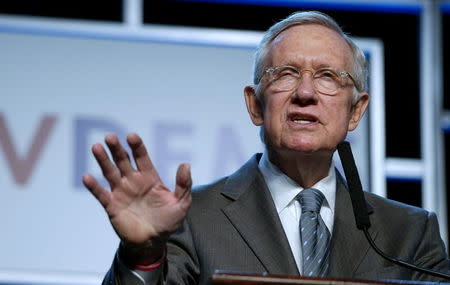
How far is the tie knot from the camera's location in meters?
2.06

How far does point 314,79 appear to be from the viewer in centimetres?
213

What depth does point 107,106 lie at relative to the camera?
11.1 feet

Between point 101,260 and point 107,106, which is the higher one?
point 107,106

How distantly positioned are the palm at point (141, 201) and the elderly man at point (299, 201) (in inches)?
3.9

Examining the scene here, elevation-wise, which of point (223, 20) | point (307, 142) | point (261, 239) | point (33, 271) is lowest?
point (33, 271)

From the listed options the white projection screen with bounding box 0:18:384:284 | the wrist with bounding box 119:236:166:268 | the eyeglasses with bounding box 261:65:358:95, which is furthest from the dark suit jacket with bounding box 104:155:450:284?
the white projection screen with bounding box 0:18:384:284

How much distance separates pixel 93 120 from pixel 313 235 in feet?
5.12

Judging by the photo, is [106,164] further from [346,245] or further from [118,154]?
[346,245]

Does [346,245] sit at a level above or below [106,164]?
below

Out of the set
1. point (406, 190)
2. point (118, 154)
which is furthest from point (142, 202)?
point (406, 190)

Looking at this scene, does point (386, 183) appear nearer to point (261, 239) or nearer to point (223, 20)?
point (223, 20)

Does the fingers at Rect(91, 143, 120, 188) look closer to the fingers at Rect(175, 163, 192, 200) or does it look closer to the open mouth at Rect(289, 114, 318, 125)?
the fingers at Rect(175, 163, 192, 200)

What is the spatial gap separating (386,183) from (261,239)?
6.16ft

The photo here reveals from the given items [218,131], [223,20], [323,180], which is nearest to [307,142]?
[323,180]
